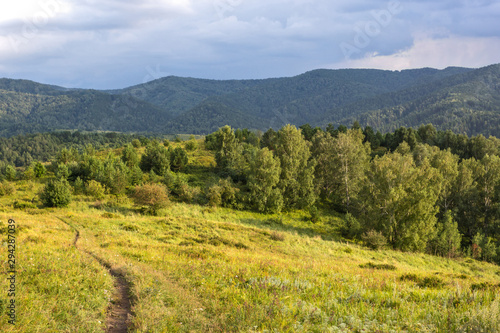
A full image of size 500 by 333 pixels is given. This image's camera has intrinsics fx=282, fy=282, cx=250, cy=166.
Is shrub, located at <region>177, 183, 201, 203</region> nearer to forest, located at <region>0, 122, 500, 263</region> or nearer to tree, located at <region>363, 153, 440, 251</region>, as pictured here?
forest, located at <region>0, 122, 500, 263</region>

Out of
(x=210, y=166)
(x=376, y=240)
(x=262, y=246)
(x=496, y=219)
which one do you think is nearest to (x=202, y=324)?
(x=262, y=246)

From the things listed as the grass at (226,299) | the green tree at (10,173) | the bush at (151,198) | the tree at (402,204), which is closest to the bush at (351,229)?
the tree at (402,204)

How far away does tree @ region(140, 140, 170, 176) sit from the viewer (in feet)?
224

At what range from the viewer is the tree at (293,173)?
61.2 metres

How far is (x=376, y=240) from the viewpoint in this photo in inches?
1521

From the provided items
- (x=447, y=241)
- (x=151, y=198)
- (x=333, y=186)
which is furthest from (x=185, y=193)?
(x=447, y=241)

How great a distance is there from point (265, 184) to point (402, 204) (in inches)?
989

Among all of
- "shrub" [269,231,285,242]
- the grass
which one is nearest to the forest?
"shrub" [269,231,285,242]

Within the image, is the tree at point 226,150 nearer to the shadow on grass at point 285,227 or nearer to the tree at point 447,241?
the shadow on grass at point 285,227

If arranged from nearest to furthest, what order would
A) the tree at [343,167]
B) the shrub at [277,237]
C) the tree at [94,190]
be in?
the shrub at [277,237], the tree at [94,190], the tree at [343,167]

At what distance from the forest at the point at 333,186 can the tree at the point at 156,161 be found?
0.83ft

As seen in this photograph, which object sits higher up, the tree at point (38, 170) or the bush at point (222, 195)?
the tree at point (38, 170)

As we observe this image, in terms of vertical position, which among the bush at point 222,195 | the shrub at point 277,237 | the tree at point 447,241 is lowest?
the tree at point 447,241

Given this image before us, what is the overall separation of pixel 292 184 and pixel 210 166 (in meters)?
29.5
